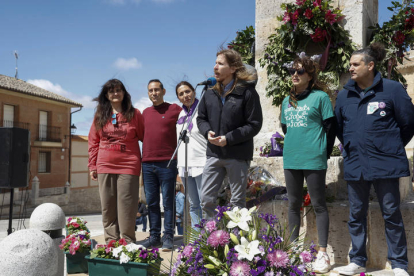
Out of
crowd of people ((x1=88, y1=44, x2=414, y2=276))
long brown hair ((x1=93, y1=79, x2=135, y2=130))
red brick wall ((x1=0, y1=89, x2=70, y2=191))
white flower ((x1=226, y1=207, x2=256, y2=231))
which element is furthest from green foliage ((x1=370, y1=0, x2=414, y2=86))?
red brick wall ((x1=0, y1=89, x2=70, y2=191))

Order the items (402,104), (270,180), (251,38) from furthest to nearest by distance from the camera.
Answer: (251,38), (270,180), (402,104)

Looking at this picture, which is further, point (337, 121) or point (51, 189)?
point (51, 189)

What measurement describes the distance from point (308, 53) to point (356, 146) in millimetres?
2037

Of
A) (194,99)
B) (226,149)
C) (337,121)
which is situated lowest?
(226,149)

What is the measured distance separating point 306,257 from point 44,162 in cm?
2569

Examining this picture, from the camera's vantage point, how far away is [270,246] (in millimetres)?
1792

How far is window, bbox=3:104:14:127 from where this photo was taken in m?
21.8

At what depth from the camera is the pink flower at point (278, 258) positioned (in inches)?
67.8

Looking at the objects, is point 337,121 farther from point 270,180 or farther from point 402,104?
point 270,180

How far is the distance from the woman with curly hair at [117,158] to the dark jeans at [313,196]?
4.93 feet

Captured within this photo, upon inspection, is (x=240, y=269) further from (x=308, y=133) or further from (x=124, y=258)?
(x=308, y=133)

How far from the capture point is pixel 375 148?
2828 millimetres

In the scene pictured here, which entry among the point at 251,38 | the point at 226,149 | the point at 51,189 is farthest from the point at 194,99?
the point at 51,189

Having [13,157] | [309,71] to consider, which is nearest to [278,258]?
[309,71]
